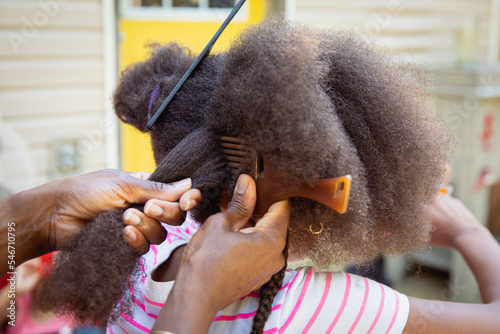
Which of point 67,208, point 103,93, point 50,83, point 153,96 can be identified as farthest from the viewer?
point 103,93

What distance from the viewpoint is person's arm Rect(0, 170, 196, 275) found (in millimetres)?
1030

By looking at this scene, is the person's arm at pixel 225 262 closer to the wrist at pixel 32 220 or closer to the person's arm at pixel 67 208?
the person's arm at pixel 67 208

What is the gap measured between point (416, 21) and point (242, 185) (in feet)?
14.5

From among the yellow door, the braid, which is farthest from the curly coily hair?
the yellow door

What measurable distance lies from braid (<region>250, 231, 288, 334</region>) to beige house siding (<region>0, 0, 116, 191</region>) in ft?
8.75

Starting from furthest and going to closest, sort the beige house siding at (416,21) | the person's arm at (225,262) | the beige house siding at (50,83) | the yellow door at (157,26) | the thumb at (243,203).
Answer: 1. the beige house siding at (416,21)
2. the yellow door at (157,26)
3. the beige house siding at (50,83)
4. the thumb at (243,203)
5. the person's arm at (225,262)

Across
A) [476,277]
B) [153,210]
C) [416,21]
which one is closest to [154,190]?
[153,210]

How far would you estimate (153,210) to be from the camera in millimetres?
995

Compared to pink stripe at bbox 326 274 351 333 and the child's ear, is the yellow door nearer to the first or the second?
the child's ear

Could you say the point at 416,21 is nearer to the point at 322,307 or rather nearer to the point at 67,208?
the point at 322,307

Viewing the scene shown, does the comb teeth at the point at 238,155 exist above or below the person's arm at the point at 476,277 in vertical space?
above

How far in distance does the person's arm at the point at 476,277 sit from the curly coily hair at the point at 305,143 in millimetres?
164

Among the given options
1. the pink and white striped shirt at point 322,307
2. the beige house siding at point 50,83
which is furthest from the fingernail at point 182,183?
the beige house siding at point 50,83

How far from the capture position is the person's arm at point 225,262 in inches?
33.2
